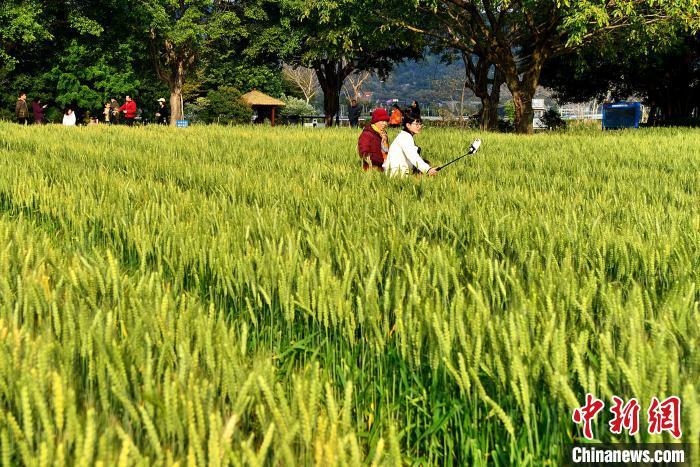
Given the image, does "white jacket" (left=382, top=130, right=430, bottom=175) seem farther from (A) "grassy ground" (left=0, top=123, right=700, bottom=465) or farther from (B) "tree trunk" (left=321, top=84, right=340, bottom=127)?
(B) "tree trunk" (left=321, top=84, right=340, bottom=127)

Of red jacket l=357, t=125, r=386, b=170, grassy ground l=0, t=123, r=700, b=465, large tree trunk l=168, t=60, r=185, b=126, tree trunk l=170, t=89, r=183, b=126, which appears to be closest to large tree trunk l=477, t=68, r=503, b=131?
large tree trunk l=168, t=60, r=185, b=126

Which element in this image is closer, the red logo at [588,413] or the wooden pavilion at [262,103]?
the red logo at [588,413]

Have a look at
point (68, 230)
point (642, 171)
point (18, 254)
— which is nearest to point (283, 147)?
point (642, 171)

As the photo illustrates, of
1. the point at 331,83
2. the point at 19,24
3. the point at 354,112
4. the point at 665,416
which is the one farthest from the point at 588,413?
the point at 331,83

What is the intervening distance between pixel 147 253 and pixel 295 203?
183cm

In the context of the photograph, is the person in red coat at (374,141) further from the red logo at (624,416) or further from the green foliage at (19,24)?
the green foliage at (19,24)

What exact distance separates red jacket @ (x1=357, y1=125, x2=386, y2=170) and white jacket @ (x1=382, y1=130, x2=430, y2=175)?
68 cm

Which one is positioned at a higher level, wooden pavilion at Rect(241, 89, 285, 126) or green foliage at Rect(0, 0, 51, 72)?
green foliage at Rect(0, 0, 51, 72)

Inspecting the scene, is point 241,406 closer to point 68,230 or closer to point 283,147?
point 68,230

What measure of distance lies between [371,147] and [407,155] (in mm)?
1214

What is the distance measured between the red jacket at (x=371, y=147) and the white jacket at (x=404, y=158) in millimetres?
682

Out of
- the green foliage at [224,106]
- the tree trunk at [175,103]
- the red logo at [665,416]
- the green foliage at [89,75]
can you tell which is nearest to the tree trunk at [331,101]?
the green foliage at [224,106]

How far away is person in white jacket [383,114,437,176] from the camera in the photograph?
24.5 ft

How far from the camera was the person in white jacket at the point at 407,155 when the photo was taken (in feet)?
24.5
